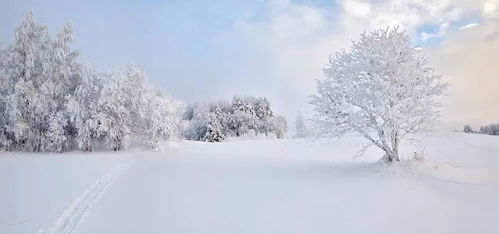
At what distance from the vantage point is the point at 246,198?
524 inches

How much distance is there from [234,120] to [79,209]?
53.5 metres

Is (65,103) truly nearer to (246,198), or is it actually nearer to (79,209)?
(79,209)

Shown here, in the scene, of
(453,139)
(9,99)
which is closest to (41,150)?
(9,99)

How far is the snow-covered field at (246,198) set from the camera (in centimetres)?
1018

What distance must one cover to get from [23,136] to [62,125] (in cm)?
277

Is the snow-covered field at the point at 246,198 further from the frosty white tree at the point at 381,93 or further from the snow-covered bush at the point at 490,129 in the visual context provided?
the snow-covered bush at the point at 490,129

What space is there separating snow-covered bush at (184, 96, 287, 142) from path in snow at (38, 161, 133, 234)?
4143 cm

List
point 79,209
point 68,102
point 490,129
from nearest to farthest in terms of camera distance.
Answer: point 79,209 < point 68,102 < point 490,129

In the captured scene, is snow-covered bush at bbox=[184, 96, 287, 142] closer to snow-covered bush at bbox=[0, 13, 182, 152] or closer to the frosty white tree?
snow-covered bush at bbox=[0, 13, 182, 152]

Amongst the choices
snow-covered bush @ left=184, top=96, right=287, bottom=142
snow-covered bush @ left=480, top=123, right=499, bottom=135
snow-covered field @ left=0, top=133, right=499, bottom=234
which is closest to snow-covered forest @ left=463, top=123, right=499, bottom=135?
snow-covered bush @ left=480, top=123, right=499, bottom=135

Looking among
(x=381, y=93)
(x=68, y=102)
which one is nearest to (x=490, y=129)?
(x=381, y=93)

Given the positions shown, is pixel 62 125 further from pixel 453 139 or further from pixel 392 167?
pixel 453 139

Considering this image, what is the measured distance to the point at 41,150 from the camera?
3145cm

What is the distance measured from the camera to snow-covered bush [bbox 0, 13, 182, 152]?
30344mm
